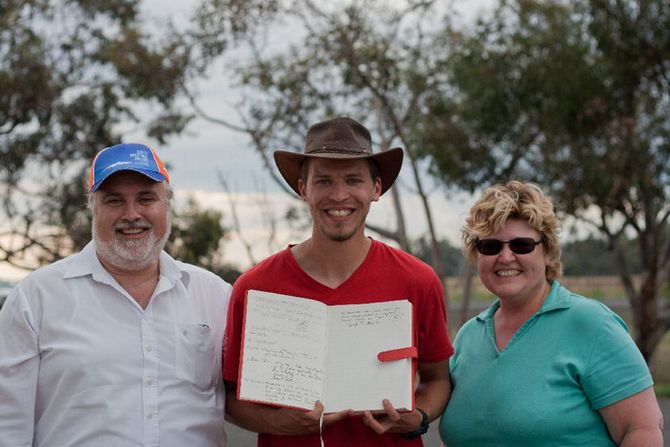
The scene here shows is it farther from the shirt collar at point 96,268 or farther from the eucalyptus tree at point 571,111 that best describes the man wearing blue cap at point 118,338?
the eucalyptus tree at point 571,111

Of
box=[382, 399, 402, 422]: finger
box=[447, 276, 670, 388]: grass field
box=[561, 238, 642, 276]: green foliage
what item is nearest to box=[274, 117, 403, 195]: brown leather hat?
box=[382, 399, 402, 422]: finger

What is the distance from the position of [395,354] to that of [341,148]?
0.82m

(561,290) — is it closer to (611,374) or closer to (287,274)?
(611,374)

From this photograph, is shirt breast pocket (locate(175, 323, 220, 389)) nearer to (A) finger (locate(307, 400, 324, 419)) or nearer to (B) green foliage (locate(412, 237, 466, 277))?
(A) finger (locate(307, 400, 324, 419))

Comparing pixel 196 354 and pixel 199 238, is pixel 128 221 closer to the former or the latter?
pixel 196 354

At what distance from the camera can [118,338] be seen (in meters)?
3.47

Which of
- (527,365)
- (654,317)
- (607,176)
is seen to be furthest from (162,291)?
(654,317)

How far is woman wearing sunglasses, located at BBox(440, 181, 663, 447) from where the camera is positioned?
11.3 feet

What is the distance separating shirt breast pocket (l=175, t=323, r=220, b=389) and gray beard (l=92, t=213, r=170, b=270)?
276 millimetres

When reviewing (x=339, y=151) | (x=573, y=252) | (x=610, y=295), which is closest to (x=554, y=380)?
(x=339, y=151)

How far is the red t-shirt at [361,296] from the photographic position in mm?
3639

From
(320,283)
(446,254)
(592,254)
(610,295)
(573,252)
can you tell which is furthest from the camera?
(610,295)

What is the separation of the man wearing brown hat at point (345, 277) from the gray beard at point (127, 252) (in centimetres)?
37

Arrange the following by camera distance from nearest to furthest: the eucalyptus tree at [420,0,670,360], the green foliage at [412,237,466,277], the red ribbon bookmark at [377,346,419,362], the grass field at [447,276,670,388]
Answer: the red ribbon bookmark at [377,346,419,362]
the eucalyptus tree at [420,0,670,360]
the grass field at [447,276,670,388]
the green foliage at [412,237,466,277]
